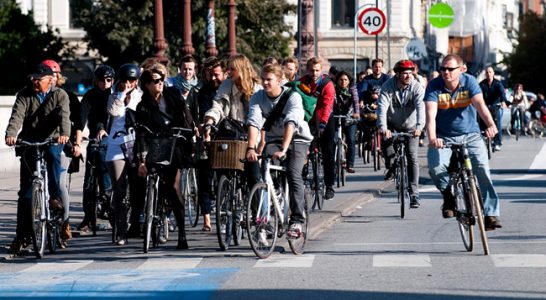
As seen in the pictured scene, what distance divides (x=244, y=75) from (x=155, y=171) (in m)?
1.45

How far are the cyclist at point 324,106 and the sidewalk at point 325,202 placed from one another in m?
0.39

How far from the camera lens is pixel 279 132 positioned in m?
13.0

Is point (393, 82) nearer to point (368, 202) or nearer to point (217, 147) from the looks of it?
point (368, 202)

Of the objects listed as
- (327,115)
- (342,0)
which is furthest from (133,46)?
(327,115)

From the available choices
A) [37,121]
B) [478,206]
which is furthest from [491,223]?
[37,121]

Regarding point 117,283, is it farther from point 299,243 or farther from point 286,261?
point 299,243

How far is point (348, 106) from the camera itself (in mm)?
24656

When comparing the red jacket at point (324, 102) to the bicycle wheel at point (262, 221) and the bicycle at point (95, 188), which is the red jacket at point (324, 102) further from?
the bicycle wheel at point (262, 221)

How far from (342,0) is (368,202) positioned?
55.8m

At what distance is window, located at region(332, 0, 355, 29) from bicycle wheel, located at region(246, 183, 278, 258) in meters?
62.4

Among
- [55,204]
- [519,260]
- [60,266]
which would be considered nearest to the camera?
[519,260]

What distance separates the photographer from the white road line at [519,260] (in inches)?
458

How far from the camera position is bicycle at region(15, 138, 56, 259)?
13109mm

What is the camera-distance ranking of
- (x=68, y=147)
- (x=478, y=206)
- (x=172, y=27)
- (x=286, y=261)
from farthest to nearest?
(x=172, y=27) < (x=68, y=147) < (x=478, y=206) < (x=286, y=261)
